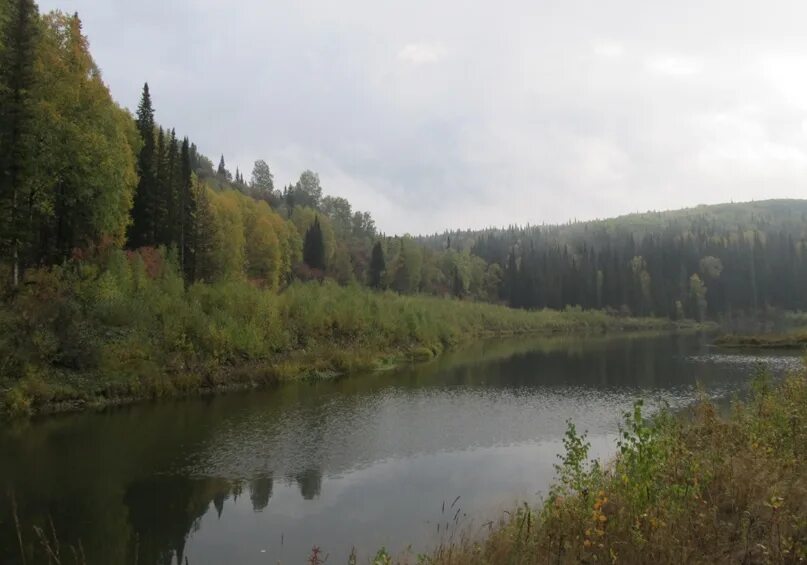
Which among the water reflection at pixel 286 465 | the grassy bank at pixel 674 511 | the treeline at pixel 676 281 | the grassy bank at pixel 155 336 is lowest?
the water reflection at pixel 286 465

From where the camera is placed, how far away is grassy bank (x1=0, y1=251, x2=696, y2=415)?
25078 mm

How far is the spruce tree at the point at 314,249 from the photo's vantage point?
94.4 m

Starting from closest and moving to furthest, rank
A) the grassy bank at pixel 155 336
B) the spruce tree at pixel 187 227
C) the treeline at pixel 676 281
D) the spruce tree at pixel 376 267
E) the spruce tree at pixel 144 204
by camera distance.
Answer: the grassy bank at pixel 155 336, the spruce tree at pixel 144 204, the spruce tree at pixel 187 227, the spruce tree at pixel 376 267, the treeline at pixel 676 281

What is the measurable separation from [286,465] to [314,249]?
78438 millimetres

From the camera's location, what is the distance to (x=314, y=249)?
94750 millimetres

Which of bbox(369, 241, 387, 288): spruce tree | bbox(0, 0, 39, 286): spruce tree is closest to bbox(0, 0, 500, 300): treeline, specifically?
bbox(0, 0, 39, 286): spruce tree

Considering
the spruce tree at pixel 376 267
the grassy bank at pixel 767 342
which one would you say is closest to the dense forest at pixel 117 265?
the grassy bank at pixel 767 342

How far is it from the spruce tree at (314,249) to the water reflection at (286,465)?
203 ft

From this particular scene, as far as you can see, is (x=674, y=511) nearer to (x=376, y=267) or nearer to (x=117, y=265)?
(x=117, y=265)

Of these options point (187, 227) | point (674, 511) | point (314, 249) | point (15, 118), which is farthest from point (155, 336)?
point (314, 249)

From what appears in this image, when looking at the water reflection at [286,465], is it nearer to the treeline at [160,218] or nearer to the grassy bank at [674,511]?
the grassy bank at [674,511]

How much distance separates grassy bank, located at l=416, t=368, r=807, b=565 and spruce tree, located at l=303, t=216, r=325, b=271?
84141 millimetres

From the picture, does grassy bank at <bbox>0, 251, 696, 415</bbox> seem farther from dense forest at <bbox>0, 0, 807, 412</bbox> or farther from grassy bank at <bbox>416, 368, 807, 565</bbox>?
grassy bank at <bbox>416, 368, 807, 565</bbox>

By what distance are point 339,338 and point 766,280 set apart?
146 m
